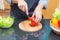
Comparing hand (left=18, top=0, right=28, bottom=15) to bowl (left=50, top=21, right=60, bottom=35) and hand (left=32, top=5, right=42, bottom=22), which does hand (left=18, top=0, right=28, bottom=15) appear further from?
bowl (left=50, top=21, right=60, bottom=35)

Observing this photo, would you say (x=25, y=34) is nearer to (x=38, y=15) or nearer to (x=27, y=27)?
(x=27, y=27)

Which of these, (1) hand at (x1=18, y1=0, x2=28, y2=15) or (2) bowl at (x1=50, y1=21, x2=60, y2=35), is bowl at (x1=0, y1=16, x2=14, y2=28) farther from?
(2) bowl at (x1=50, y1=21, x2=60, y2=35)

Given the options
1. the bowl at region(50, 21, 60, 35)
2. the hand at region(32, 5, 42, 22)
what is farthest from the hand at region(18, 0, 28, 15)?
the bowl at region(50, 21, 60, 35)

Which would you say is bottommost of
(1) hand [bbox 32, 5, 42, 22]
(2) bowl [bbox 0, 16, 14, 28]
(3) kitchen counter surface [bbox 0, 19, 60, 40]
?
(3) kitchen counter surface [bbox 0, 19, 60, 40]

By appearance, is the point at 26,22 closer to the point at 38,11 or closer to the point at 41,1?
the point at 38,11

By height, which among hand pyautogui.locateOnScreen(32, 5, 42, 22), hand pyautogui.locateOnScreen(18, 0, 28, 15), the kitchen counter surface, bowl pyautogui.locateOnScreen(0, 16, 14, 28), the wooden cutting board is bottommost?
the kitchen counter surface

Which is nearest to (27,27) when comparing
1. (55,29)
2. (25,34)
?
(25,34)

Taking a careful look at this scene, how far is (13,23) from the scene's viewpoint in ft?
3.89

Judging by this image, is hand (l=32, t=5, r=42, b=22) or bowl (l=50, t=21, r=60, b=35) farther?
hand (l=32, t=5, r=42, b=22)

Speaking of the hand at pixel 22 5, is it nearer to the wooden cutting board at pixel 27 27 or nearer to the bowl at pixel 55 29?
the wooden cutting board at pixel 27 27

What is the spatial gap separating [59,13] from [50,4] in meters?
0.51

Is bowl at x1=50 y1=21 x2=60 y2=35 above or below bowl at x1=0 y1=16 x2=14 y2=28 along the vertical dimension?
below

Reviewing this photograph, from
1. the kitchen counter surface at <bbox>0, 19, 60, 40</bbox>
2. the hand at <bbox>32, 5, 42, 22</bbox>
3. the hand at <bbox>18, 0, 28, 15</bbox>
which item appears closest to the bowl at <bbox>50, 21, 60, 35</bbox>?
the kitchen counter surface at <bbox>0, 19, 60, 40</bbox>

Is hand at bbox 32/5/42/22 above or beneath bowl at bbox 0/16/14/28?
above
